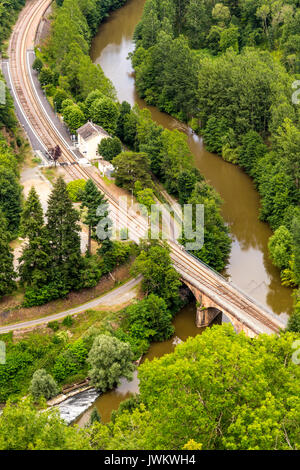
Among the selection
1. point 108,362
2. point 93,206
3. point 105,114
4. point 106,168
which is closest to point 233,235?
point 106,168

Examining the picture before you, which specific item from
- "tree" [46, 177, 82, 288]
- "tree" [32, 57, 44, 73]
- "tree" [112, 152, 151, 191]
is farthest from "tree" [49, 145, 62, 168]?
"tree" [32, 57, 44, 73]

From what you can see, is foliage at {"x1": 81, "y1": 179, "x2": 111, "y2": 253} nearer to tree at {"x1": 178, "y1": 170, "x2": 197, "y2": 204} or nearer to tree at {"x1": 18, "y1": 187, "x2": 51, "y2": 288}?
tree at {"x1": 18, "y1": 187, "x2": 51, "y2": 288}

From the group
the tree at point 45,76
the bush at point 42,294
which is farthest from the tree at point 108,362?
the tree at point 45,76

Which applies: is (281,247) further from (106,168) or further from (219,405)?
(219,405)

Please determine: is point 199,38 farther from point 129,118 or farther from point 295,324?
point 295,324

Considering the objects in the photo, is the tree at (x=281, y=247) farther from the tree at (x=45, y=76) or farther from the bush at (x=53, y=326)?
the tree at (x=45, y=76)

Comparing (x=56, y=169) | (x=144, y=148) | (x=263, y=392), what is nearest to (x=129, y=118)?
(x=144, y=148)

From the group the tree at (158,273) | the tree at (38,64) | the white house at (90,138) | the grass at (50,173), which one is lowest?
the tree at (158,273)
